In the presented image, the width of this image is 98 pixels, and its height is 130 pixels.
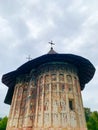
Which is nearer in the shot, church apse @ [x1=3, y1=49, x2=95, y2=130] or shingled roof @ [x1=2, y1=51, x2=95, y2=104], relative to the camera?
church apse @ [x1=3, y1=49, x2=95, y2=130]

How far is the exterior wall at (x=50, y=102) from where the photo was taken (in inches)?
529

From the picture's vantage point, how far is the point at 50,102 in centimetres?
1399

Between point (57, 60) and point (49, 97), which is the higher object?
point (57, 60)

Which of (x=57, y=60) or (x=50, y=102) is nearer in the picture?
(x=50, y=102)

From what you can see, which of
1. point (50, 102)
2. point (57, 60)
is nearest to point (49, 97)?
point (50, 102)

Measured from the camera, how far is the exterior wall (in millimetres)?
13438

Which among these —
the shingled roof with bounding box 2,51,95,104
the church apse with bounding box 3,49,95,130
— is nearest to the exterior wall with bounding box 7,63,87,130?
the church apse with bounding box 3,49,95,130

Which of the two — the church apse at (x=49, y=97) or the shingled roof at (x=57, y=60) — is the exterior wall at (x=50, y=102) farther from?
the shingled roof at (x=57, y=60)

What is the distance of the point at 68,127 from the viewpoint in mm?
13055

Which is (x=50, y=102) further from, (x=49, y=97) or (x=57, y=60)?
(x=57, y=60)

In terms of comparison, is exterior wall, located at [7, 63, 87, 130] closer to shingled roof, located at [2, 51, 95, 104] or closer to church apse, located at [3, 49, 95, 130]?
church apse, located at [3, 49, 95, 130]

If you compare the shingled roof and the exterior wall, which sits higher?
the shingled roof

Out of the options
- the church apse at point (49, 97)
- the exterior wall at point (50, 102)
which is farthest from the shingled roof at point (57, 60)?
the exterior wall at point (50, 102)

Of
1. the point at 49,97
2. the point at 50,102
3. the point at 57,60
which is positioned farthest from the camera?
the point at 57,60
